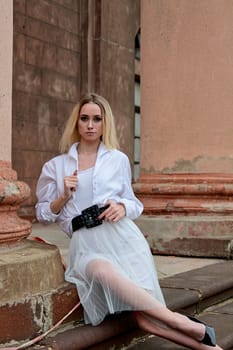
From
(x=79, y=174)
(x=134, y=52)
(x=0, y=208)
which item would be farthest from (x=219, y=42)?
(x=134, y=52)

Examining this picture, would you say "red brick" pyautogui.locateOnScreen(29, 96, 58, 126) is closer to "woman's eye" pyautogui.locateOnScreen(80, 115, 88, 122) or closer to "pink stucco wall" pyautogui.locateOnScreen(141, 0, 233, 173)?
"pink stucco wall" pyautogui.locateOnScreen(141, 0, 233, 173)

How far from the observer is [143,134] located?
21.9 feet

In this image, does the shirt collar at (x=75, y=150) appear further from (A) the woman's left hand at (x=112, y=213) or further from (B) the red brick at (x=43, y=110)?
(B) the red brick at (x=43, y=110)

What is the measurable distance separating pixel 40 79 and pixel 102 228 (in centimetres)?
667

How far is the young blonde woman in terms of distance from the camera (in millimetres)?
3557

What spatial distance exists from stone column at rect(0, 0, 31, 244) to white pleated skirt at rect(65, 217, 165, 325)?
1.02ft

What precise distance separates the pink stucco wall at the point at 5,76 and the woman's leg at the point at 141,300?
72 cm

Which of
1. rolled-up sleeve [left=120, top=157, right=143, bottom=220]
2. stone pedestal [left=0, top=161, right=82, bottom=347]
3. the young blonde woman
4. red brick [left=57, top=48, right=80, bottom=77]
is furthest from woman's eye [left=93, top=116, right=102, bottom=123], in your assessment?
red brick [left=57, top=48, right=80, bottom=77]

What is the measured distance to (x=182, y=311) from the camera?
13.8 feet

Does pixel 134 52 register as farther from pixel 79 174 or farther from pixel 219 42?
pixel 79 174

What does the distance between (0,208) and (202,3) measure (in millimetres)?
3674

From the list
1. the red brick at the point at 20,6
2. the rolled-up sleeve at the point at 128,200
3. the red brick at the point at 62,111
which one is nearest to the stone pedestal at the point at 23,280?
the rolled-up sleeve at the point at 128,200

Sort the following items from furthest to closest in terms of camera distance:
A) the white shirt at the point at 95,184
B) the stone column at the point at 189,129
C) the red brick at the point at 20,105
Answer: the red brick at the point at 20,105 → the stone column at the point at 189,129 → the white shirt at the point at 95,184

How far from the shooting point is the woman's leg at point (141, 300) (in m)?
3.53
